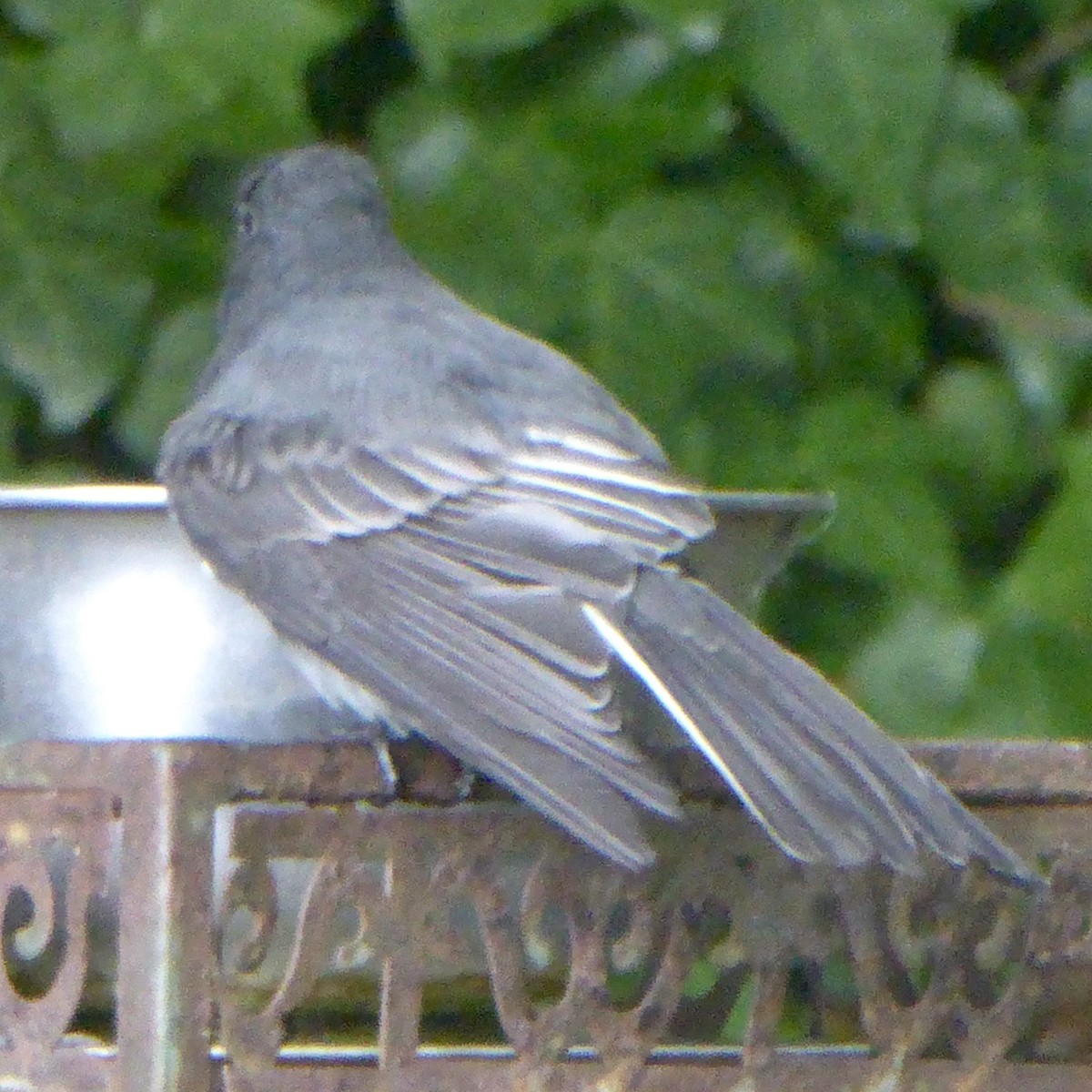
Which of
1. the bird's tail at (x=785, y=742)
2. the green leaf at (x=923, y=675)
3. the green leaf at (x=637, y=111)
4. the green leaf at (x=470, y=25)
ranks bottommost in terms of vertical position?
the green leaf at (x=923, y=675)

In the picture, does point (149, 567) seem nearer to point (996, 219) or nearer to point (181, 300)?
point (181, 300)

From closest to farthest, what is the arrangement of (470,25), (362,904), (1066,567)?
(362,904)
(470,25)
(1066,567)

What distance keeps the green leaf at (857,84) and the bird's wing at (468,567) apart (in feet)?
1.17

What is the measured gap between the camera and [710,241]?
166 cm

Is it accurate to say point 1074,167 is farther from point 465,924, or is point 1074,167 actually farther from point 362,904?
point 362,904

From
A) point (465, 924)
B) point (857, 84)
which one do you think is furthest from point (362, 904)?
point (857, 84)

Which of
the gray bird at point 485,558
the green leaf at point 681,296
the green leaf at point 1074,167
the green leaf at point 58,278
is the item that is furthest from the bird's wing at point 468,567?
the green leaf at point 1074,167

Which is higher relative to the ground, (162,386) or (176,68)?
(176,68)

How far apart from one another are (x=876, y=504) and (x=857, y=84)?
320 millimetres

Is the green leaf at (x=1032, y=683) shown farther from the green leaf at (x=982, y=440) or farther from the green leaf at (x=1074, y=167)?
the green leaf at (x=1074, y=167)

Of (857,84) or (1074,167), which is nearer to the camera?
(857,84)

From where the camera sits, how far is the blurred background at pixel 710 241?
157cm

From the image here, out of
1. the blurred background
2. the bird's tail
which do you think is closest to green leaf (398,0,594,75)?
the blurred background

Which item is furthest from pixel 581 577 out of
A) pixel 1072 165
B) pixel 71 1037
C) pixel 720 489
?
pixel 1072 165
